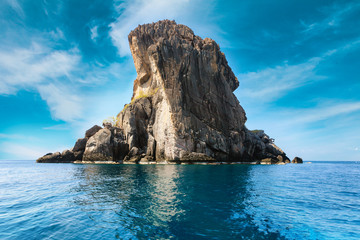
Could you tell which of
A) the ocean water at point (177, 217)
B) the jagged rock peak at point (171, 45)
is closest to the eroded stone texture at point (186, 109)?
the jagged rock peak at point (171, 45)

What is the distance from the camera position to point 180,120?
202 feet

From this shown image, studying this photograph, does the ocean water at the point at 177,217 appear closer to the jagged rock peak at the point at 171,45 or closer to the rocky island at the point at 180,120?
the rocky island at the point at 180,120

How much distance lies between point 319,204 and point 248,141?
6337 centimetres

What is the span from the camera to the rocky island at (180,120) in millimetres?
61938

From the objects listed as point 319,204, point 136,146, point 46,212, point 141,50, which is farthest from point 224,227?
point 141,50

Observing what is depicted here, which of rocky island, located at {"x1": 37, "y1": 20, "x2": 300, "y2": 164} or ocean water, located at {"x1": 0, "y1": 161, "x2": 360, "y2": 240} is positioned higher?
rocky island, located at {"x1": 37, "y1": 20, "x2": 300, "y2": 164}

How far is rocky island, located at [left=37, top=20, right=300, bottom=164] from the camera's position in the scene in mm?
61938

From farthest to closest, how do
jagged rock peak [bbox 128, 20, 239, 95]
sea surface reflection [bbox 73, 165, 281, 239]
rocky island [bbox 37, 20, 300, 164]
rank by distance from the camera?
jagged rock peak [bbox 128, 20, 239, 95]
rocky island [bbox 37, 20, 300, 164]
sea surface reflection [bbox 73, 165, 281, 239]

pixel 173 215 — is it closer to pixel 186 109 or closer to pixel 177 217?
pixel 177 217

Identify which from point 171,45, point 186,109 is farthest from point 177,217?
point 171,45

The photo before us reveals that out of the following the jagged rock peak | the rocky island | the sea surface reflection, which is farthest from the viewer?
the jagged rock peak

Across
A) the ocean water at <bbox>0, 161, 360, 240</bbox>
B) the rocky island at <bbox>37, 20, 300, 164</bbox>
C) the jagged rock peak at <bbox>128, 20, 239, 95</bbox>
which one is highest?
the jagged rock peak at <bbox>128, 20, 239, 95</bbox>

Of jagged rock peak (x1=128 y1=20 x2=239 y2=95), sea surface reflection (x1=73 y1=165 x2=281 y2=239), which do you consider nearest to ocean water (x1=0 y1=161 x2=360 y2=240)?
sea surface reflection (x1=73 y1=165 x2=281 y2=239)

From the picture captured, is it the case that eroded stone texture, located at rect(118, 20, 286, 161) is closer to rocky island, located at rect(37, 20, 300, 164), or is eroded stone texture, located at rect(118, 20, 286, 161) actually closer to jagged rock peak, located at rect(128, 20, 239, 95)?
rocky island, located at rect(37, 20, 300, 164)
